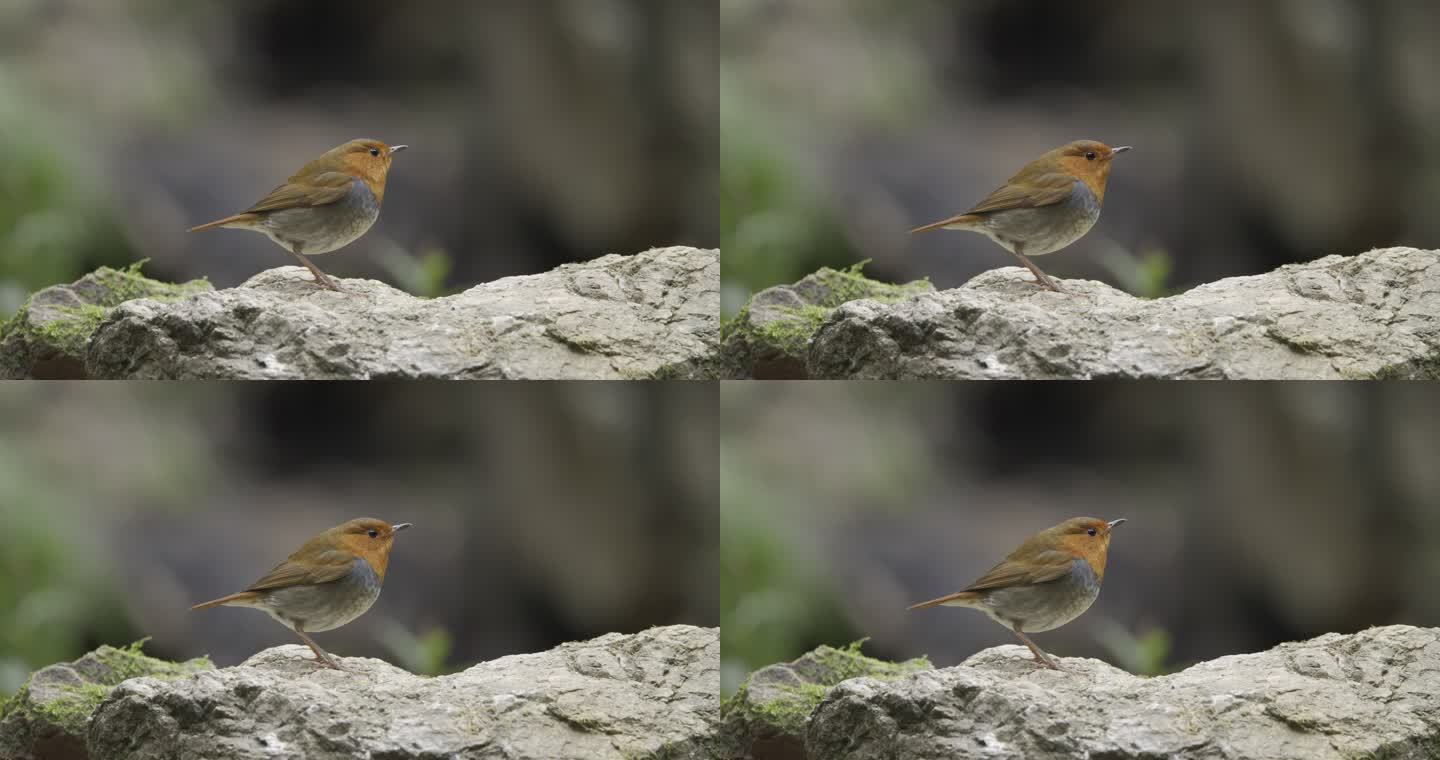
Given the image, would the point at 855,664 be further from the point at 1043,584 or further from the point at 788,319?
the point at 788,319

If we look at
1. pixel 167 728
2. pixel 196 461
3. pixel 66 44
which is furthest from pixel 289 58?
pixel 167 728

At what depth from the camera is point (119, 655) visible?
5.60 metres

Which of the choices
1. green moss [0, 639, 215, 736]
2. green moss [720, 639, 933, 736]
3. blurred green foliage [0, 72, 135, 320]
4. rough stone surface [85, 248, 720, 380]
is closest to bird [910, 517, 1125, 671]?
green moss [720, 639, 933, 736]

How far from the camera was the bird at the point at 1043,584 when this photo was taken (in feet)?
18.0

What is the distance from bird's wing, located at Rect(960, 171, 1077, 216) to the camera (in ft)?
18.1

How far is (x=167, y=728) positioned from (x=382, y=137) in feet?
7.27

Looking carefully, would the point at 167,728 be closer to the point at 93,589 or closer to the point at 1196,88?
the point at 93,589

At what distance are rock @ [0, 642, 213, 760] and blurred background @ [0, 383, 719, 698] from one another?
6cm

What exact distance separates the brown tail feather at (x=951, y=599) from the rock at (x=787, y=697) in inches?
7.8

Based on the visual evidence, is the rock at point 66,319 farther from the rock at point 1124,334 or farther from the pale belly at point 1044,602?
the pale belly at point 1044,602

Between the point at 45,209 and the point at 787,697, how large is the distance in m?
3.25

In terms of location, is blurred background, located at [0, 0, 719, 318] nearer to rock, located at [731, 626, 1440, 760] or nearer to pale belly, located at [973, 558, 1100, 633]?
pale belly, located at [973, 558, 1100, 633]

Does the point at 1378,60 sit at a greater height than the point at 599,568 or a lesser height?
greater

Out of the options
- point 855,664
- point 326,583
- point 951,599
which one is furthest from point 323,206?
point 951,599
